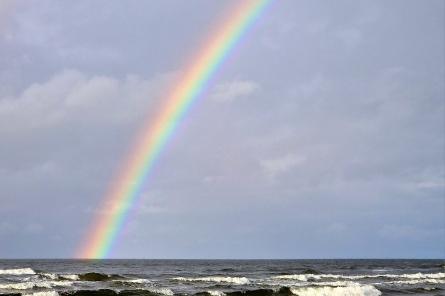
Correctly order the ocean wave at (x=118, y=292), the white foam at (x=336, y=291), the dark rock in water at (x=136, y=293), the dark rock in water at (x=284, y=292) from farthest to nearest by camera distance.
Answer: the white foam at (x=336, y=291) < the dark rock in water at (x=284, y=292) < the dark rock in water at (x=136, y=293) < the ocean wave at (x=118, y=292)

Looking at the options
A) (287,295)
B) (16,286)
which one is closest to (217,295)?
(287,295)

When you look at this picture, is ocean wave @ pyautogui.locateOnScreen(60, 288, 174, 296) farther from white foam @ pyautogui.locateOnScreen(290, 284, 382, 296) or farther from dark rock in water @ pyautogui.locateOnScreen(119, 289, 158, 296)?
white foam @ pyautogui.locateOnScreen(290, 284, 382, 296)

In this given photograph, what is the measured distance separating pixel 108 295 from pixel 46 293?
177 inches

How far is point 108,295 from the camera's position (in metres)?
39.8

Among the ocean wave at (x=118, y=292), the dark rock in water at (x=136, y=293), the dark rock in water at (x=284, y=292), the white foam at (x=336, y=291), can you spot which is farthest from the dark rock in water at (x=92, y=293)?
the white foam at (x=336, y=291)

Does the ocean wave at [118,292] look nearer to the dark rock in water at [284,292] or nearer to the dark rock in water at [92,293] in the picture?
the dark rock in water at [92,293]

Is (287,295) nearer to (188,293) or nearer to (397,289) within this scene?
(188,293)

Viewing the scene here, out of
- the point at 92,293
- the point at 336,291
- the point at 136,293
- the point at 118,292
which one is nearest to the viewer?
the point at 92,293

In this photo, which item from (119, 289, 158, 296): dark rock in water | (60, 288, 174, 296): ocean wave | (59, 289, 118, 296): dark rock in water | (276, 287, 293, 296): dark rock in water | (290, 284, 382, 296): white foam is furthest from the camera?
(290, 284, 382, 296): white foam

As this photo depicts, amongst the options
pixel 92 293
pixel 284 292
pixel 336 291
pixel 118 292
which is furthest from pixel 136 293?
pixel 336 291

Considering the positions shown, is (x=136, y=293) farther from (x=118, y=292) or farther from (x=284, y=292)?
(x=284, y=292)

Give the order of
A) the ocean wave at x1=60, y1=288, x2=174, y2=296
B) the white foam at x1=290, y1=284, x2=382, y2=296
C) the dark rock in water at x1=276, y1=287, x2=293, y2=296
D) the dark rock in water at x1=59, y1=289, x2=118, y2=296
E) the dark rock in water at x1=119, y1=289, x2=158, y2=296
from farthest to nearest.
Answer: the white foam at x1=290, y1=284, x2=382, y2=296 < the dark rock in water at x1=276, y1=287, x2=293, y2=296 < the dark rock in water at x1=119, y1=289, x2=158, y2=296 < the ocean wave at x1=60, y1=288, x2=174, y2=296 < the dark rock in water at x1=59, y1=289, x2=118, y2=296

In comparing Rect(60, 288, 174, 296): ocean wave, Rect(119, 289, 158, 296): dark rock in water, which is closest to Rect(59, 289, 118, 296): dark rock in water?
Rect(60, 288, 174, 296): ocean wave

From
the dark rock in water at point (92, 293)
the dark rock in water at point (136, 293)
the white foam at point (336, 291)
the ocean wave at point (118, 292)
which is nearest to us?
the dark rock in water at point (92, 293)
